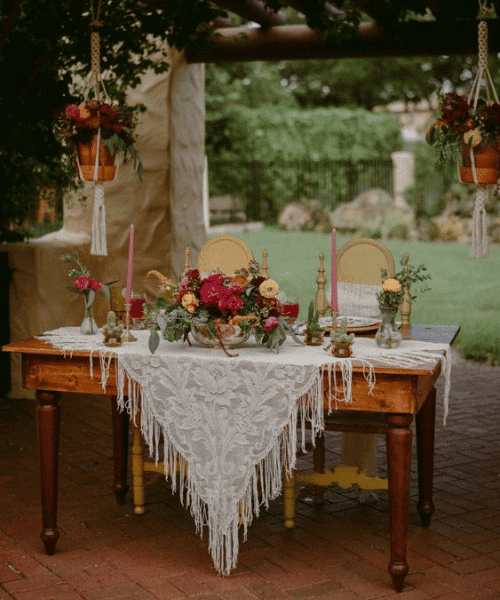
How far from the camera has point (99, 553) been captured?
4172 millimetres

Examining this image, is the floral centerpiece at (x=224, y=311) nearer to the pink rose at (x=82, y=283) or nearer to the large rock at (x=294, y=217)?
the pink rose at (x=82, y=283)

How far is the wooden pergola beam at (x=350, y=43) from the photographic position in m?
7.32

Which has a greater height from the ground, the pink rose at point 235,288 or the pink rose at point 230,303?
the pink rose at point 235,288

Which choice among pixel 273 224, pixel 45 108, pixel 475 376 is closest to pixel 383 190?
pixel 273 224

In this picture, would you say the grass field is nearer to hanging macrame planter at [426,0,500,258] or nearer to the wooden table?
hanging macrame planter at [426,0,500,258]

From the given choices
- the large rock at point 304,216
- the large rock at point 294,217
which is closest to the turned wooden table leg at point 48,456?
the large rock at point 304,216

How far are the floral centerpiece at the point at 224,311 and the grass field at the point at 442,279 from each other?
5.28 metres

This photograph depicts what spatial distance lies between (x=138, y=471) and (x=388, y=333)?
140 centimetres

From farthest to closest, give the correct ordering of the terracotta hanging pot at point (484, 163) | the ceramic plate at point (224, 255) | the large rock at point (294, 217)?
1. the large rock at point (294, 217)
2. the ceramic plate at point (224, 255)
3. the terracotta hanging pot at point (484, 163)

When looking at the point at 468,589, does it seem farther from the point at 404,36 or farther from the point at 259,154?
the point at 259,154

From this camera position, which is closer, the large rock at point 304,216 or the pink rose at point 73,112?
the pink rose at point 73,112

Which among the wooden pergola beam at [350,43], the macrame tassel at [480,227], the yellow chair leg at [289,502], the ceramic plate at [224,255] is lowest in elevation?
the yellow chair leg at [289,502]

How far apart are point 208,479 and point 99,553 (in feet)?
2.10

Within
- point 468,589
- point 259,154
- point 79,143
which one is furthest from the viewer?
point 259,154
